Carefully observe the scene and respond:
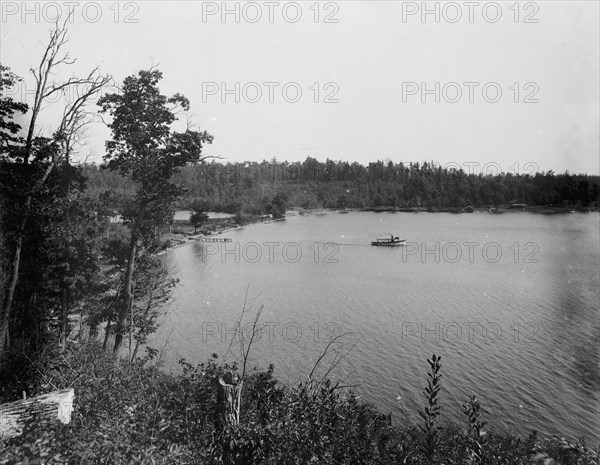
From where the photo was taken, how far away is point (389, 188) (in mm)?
131875

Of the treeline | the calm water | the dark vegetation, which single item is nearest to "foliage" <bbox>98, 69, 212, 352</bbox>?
the dark vegetation

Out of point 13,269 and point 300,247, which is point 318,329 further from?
point 300,247

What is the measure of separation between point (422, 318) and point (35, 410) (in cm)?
2664

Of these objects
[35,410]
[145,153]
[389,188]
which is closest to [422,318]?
[145,153]

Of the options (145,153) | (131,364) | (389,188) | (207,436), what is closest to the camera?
(207,436)

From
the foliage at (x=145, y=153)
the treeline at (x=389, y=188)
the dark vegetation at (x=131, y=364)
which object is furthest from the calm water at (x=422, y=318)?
the treeline at (x=389, y=188)

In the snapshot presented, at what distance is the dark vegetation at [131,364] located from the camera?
5656 mm

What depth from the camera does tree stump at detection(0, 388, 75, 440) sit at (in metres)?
6.77

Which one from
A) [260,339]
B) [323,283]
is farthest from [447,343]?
[323,283]

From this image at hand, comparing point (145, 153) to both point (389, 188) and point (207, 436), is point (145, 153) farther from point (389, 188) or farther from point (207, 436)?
point (389, 188)

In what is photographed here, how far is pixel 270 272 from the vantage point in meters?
46.6

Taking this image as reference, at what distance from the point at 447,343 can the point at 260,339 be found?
1053 centimetres

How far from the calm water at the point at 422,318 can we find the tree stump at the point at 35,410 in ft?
33.9

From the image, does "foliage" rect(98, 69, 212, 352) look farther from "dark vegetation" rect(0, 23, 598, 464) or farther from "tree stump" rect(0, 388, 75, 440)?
"tree stump" rect(0, 388, 75, 440)
